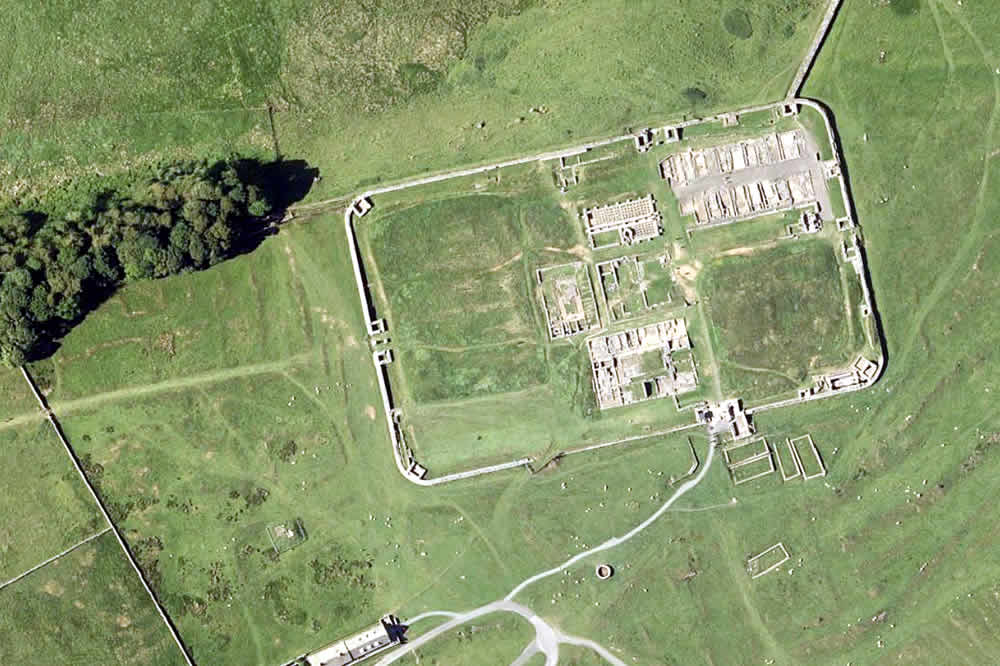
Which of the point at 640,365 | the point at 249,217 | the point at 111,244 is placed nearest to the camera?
the point at 111,244

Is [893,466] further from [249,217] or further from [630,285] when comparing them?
[249,217]

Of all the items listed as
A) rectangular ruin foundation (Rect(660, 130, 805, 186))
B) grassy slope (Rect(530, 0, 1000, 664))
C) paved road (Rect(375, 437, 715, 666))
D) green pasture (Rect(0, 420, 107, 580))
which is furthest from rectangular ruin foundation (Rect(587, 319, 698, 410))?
green pasture (Rect(0, 420, 107, 580))

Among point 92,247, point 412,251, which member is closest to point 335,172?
point 412,251

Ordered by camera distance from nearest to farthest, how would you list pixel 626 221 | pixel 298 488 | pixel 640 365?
1. pixel 626 221
2. pixel 298 488
3. pixel 640 365

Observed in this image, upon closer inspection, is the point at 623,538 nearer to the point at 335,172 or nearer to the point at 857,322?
the point at 857,322

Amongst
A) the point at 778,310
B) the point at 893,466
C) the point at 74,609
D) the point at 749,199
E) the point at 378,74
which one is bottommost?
the point at 893,466

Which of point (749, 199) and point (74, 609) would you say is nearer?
point (74, 609)

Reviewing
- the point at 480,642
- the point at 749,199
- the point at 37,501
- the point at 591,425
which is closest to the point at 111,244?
the point at 37,501
